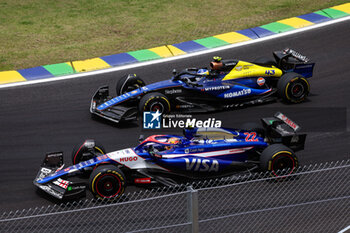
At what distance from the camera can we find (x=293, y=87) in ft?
41.1

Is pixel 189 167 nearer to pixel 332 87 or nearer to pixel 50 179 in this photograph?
pixel 50 179

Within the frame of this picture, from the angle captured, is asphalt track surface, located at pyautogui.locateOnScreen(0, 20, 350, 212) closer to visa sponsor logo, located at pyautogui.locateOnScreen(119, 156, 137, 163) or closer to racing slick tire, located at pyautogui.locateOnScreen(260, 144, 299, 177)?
racing slick tire, located at pyautogui.locateOnScreen(260, 144, 299, 177)

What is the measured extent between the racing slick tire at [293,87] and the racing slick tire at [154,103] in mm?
2516

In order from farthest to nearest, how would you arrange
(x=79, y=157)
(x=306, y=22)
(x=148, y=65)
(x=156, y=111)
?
1. (x=306, y=22)
2. (x=148, y=65)
3. (x=156, y=111)
4. (x=79, y=157)

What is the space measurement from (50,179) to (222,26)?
9513mm

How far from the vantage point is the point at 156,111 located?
1209 centimetres

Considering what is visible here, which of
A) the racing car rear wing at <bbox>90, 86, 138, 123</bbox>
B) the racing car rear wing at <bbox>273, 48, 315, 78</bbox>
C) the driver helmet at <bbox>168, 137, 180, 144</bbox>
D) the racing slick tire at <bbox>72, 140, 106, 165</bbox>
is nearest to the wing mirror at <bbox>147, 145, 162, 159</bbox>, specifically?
the driver helmet at <bbox>168, 137, 180, 144</bbox>

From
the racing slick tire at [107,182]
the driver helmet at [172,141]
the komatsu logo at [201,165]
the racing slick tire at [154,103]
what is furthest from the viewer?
the racing slick tire at [154,103]

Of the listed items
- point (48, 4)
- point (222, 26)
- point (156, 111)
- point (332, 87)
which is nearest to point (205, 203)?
point (156, 111)

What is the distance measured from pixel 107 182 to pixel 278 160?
2.79 metres

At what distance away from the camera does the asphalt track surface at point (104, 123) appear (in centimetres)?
1060

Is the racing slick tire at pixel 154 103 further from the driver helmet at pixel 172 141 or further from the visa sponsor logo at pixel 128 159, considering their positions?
the visa sponsor logo at pixel 128 159

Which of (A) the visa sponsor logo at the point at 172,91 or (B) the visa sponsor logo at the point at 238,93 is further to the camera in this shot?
(B) the visa sponsor logo at the point at 238,93

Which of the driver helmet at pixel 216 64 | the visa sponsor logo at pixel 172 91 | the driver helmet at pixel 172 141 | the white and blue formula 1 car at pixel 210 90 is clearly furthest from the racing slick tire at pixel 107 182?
the driver helmet at pixel 216 64
